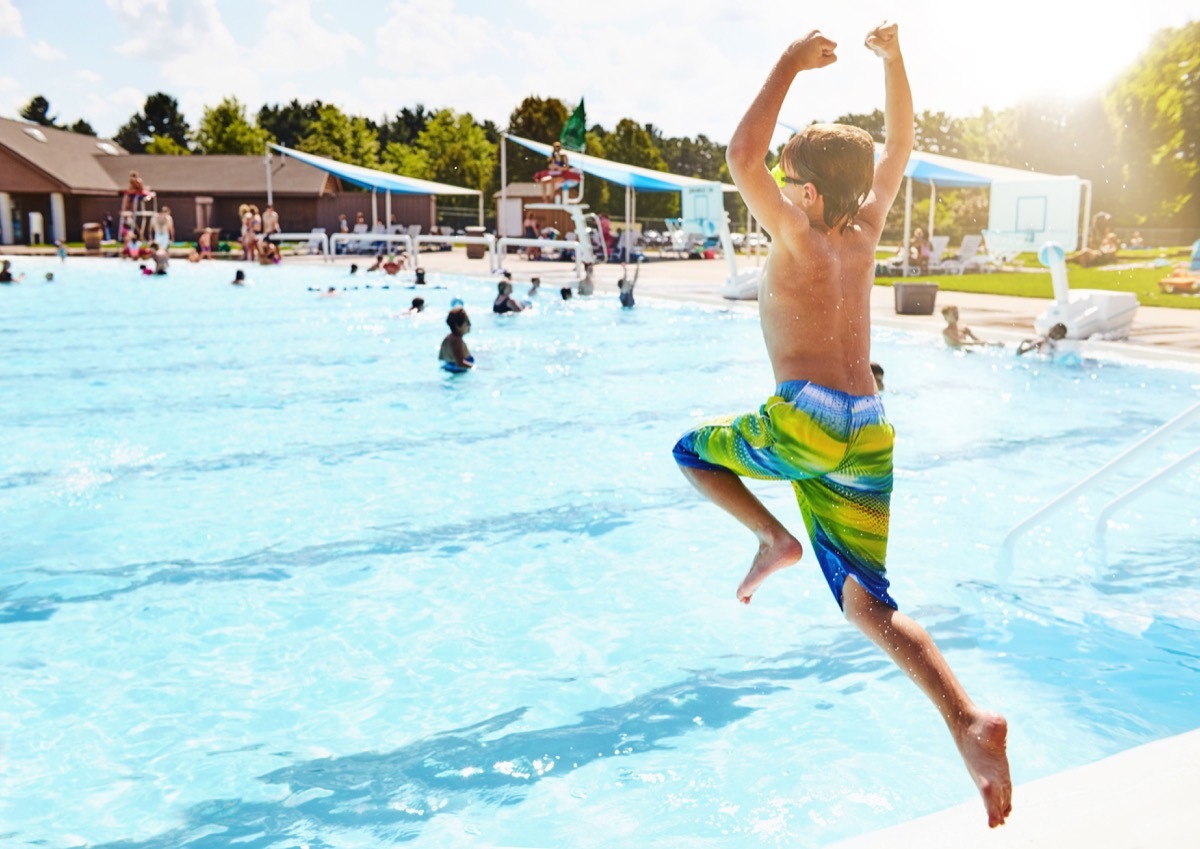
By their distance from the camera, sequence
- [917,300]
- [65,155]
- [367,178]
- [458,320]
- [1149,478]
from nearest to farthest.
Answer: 1. [1149,478]
2. [458,320]
3. [917,300]
4. [367,178]
5. [65,155]

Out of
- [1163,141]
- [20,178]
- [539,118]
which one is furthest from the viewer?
[539,118]

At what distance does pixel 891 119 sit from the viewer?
3.18 m

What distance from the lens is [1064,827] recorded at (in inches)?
97.3

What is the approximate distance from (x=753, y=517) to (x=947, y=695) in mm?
717

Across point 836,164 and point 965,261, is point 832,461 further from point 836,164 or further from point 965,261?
point 965,261

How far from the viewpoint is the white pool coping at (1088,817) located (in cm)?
240

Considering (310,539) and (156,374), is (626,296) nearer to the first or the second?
(156,374)

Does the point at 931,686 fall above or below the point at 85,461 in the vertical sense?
above

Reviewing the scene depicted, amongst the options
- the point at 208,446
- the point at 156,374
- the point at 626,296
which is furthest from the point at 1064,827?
the point at 626,296

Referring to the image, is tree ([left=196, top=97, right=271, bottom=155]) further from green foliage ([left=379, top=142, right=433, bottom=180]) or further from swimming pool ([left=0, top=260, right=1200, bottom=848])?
swimming pool ([left=0, top=260, right=1200, bottom=848])

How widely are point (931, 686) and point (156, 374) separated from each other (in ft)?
39.6

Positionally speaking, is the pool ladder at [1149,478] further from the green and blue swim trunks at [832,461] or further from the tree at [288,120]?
the tree at [288,120]

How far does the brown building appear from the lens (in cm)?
4538

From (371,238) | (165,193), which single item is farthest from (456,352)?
(165,193)
